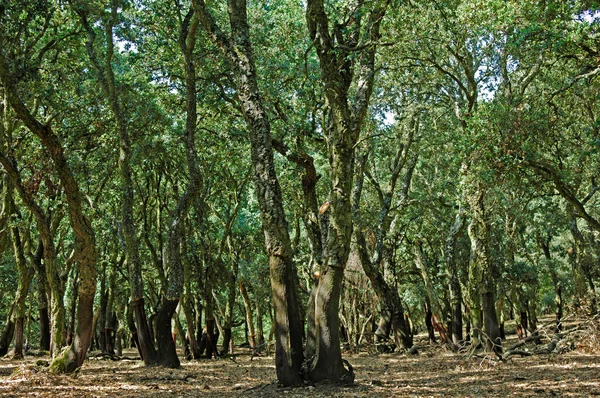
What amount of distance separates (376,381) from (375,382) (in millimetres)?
99

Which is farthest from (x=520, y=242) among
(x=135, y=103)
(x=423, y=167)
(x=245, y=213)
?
(x=135, y=103)

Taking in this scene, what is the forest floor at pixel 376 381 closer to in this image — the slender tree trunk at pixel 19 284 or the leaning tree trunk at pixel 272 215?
the leaning tree trunk at pixel 272 215

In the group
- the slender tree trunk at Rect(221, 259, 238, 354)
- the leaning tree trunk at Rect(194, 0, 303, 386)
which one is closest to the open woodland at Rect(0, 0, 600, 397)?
the leaning tree trunk at Rect(194, 0, 303, 386)

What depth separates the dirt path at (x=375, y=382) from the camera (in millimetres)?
8867

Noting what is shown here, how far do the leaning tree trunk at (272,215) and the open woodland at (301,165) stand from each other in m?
0.04

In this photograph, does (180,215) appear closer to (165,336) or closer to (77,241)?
(165,336)

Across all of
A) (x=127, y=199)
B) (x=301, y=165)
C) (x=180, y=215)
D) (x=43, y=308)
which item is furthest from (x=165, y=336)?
(x=43, y=308)

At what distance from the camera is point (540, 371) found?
11.3m

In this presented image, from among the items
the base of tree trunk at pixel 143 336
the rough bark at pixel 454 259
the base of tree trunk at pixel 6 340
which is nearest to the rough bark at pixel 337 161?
the base of tree trunk at pixel 143 336

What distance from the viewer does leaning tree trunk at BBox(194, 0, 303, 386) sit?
928 cm

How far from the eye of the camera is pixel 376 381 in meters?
10.3

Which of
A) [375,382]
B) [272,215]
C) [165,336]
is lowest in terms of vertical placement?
[375,382]

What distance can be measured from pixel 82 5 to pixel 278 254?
6.54 metres

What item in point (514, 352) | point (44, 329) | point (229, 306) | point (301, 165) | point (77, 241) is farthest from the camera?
point (229, 306)
